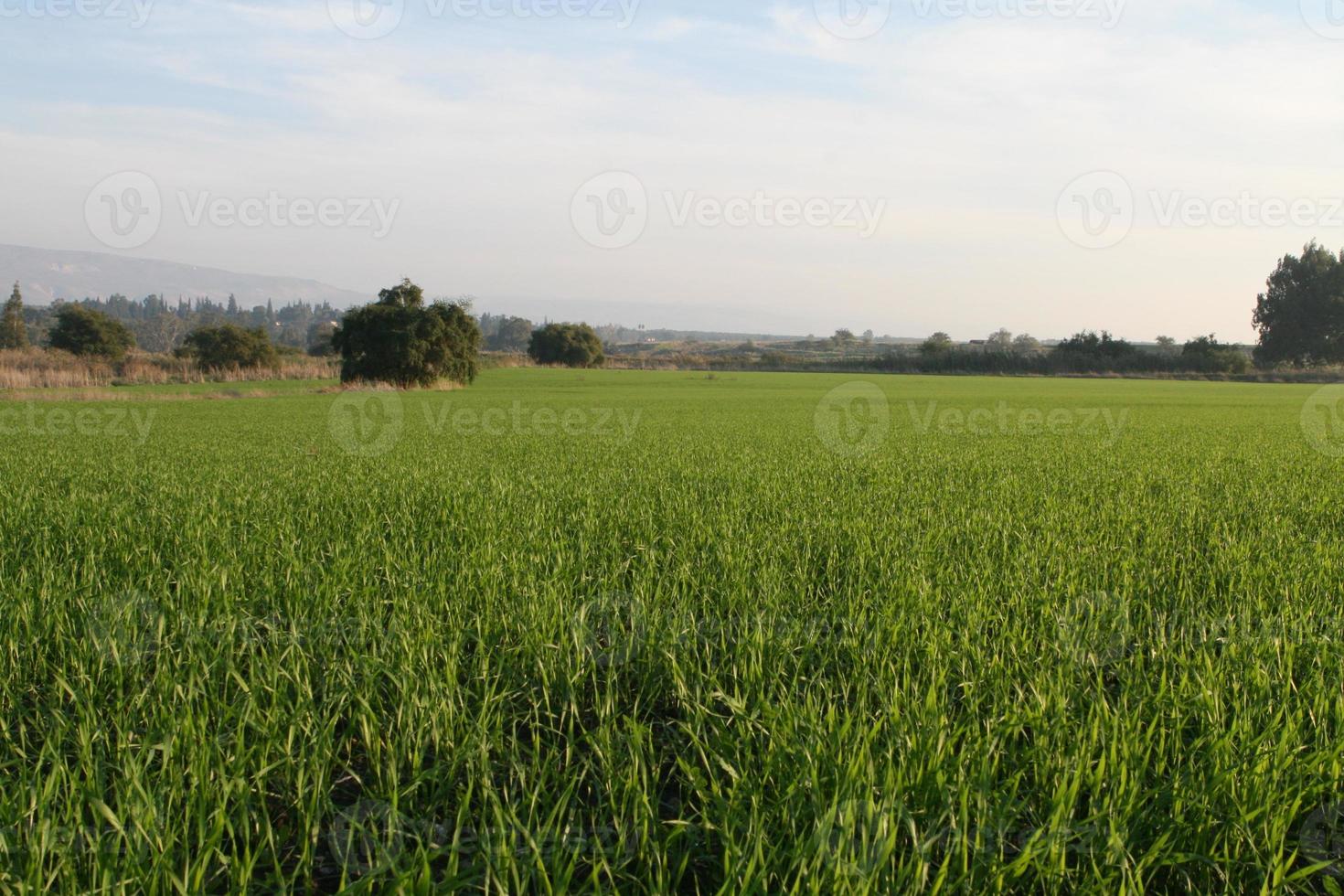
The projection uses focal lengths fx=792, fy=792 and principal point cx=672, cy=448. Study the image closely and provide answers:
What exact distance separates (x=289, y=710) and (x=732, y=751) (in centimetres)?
145

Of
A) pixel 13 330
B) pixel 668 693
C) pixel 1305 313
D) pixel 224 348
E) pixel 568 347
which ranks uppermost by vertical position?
pixel 1305 313

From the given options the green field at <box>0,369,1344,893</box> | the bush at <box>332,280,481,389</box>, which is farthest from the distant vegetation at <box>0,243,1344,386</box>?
the green field at <box>0,369,1344,893</box>

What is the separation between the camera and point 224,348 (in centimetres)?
5728

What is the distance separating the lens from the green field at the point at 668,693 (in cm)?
183

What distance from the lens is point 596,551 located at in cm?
503

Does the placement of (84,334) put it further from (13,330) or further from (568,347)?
(568,347)

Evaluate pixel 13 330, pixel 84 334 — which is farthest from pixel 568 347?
pixel 13 330

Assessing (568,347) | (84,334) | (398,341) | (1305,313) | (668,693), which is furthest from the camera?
(568,347)

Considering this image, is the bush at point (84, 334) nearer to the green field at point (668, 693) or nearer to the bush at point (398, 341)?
the bush at point (398, 341)

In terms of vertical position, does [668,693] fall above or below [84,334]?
below

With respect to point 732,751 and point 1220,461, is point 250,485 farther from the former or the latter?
point 1220,461

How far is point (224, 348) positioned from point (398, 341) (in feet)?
80.6

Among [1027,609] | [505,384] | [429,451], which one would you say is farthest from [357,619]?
[505,384]

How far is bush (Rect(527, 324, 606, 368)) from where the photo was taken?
83.3 metres
